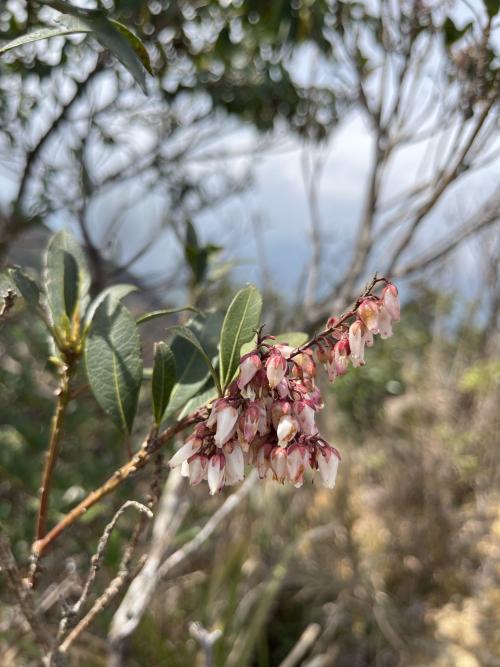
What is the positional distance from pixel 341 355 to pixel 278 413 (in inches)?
3.1

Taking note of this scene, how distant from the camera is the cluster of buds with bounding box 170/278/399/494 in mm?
515

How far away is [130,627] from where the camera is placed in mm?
920

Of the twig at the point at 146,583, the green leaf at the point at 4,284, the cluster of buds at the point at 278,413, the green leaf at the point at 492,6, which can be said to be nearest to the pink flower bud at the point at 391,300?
the cluster of buds at the point at 278,413

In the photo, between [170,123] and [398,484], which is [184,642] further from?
[398,484]

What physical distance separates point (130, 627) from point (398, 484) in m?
3.35

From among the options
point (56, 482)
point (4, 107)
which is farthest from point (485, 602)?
point (4, 107)

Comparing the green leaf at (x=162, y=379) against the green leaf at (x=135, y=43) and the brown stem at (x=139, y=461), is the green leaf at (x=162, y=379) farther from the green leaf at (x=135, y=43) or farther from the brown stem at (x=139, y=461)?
the green leaf at (x=135, y=43)

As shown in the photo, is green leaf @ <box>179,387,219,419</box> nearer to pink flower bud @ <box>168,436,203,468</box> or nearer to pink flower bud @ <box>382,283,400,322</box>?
pink flower bud @ <box>168,436,203,468</box>

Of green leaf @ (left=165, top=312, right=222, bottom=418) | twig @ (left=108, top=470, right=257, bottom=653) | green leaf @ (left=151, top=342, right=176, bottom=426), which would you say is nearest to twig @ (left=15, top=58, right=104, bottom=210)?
twig @ (left=108, top=470, right=257, bottom=653)

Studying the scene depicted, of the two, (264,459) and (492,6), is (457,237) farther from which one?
(264,459)

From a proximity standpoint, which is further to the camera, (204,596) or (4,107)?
(204,596)

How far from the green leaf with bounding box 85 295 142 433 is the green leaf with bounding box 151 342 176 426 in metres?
0.03

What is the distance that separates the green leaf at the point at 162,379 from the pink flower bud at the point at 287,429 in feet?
0.47

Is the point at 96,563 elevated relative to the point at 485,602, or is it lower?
elevated
